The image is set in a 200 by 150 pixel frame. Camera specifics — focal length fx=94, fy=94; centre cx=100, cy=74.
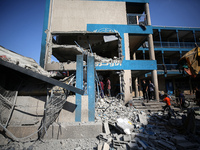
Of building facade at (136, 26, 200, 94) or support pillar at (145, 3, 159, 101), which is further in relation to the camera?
building facade at (136, 26, 200, 94)

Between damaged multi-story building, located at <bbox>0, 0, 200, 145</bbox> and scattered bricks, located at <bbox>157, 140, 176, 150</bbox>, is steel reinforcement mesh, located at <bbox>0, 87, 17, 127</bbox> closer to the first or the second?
damaged multi-story building, located at <bbox>0, 0, 200, 145</bbox>

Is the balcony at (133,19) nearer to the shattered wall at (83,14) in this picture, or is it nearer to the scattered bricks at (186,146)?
the shattered wall at (83,14)

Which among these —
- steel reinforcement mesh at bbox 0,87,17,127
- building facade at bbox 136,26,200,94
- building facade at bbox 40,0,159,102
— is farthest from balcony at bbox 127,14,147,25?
steel reinforcement mesh at bbox 0,87,17,127

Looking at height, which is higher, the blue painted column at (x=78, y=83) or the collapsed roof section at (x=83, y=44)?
the collapsed roof section at (x=83, y=44)

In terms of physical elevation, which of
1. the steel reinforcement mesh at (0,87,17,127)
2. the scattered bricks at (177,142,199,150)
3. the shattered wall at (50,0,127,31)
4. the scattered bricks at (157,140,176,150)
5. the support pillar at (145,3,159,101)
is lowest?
the scattered bricks at (157,140,176,150)

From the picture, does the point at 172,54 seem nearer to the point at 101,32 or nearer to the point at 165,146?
the point at 101,32

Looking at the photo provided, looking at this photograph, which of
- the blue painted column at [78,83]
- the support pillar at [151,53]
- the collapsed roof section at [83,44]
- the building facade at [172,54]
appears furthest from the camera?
the building facade at [172,54]

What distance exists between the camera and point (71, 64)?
28.7 ft

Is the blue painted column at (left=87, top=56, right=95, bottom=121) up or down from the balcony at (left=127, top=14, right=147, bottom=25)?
down

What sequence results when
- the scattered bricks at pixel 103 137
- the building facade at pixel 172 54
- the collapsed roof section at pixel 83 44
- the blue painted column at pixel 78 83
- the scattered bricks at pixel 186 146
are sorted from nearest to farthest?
the scattered bricks at pixel 186 146
the scattered bricks at pixel 103 137
the blue painted column at pixel 78 83
the collapsed roof section at pixel 83 44
the building facade at pixel 172 54

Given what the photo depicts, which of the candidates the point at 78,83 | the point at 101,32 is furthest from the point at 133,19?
the point at 78,83

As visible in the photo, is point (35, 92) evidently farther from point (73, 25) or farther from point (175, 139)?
point (73, 25)

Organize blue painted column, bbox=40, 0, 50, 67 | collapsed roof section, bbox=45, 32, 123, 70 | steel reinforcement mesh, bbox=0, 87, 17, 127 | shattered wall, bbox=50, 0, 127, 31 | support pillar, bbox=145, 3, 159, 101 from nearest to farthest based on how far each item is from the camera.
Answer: steel reinforcement mesh, bbox=0, 87, 17, 127
collapsed roof section, bbox=45, 32, 123, 70
support pillar, bbox=145, 3, 159, 101
blue painted column, bbox=40, 0, 50, 67
shattered wall, bbox=50, 0, 127, 31

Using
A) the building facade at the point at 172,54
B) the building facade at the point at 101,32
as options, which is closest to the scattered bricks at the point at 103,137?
the building facade at the point at 101,32
